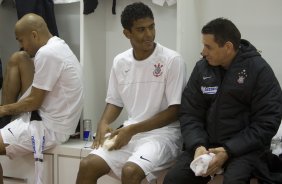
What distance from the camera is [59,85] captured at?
8.67ft

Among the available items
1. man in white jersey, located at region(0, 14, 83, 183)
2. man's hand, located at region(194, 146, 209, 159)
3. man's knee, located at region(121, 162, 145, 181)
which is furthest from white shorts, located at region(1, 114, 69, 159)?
man's hand, located at region(194, 146, 209, 159)

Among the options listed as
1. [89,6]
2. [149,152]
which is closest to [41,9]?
[89,6]

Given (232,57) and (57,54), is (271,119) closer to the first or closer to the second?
(232,57)

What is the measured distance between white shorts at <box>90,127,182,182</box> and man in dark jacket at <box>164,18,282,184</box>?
4.1 inches

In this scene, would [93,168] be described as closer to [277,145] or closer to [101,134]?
[101,134]

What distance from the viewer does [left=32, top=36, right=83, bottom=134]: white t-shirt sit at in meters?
2.56

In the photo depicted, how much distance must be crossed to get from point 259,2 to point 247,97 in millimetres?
942

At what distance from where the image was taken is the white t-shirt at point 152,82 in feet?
7.86

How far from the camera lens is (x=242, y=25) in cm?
287

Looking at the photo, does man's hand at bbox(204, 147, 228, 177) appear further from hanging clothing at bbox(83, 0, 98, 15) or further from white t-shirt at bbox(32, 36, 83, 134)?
hanging clothing at bbox(83, 0, 98, 15)

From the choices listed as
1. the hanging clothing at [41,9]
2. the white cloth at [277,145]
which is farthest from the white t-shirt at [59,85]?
the white cloth at [277,145]

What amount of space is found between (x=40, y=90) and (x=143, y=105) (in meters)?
0.62

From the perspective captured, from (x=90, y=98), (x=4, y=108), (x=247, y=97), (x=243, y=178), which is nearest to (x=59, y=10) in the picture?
(x=90, y=98)

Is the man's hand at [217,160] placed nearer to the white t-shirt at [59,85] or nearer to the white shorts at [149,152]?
the white shorts at [149,152]
